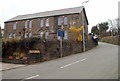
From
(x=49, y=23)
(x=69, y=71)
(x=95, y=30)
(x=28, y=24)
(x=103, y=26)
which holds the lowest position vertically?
(x=69, y=71)

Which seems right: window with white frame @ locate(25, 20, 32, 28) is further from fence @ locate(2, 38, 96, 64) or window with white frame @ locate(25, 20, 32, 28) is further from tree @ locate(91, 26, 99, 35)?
tree @ locate(91, 26, 99, 35)

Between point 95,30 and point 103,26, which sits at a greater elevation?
point 103,26

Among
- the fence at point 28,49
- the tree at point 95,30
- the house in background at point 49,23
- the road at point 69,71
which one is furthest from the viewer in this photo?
the tree at point 95,30

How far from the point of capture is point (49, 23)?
3706 centimetres

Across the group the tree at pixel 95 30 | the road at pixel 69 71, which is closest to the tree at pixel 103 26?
the tree at pixel 95 30

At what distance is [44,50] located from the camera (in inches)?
636

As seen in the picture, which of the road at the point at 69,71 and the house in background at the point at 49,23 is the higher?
the house in background at the point at 49,23

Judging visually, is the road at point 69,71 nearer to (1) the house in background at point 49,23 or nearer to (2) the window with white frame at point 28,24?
(1) the house in background at point 49,23

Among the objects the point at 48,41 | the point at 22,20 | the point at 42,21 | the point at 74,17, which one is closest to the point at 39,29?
the point at 42,21

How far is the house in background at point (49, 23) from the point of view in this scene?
34312 mm

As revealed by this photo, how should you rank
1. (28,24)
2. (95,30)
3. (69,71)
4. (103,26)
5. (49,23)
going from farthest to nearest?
(95,30) < (103,26) < (28,24) < (49,23) < (69,71)

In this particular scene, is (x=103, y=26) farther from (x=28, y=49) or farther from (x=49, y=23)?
(x=28, y=49)

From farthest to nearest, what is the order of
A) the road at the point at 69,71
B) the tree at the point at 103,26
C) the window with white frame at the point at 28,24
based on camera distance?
the tree at the point at 103,26
the window with white frame at the point at 28,24
the road at the point at 69,71

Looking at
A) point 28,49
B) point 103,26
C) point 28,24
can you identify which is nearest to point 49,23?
point 28,24
